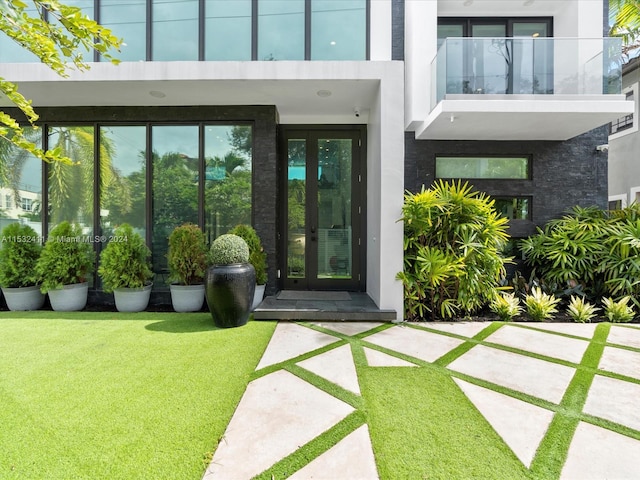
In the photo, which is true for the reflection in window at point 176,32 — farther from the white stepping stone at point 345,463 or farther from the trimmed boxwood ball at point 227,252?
the white stepping stone at point 345,463

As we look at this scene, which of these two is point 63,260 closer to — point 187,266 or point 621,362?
point 187,266

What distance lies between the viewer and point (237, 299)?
3744 millimetres

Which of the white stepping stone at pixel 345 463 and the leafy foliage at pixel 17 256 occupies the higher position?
the leafy foliage at pixel 17 256

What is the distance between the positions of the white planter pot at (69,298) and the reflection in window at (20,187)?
1315 mm

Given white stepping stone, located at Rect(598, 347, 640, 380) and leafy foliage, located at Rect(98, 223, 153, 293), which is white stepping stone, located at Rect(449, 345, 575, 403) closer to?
white stepping stone, located at Rect(598, 347, 640, 380)

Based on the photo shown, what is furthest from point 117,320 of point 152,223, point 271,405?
point 271,405

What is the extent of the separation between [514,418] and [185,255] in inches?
170

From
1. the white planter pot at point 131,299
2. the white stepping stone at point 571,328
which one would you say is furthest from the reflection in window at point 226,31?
the white stepping stone at point 571,328

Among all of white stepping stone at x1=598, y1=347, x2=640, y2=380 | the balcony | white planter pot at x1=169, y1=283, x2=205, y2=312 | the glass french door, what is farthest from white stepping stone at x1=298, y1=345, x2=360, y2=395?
the balcony

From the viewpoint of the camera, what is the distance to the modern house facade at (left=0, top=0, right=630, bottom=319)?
4457 millimetres

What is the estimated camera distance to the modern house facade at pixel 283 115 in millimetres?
4457

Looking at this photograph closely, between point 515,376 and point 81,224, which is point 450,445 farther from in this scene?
point 81,224

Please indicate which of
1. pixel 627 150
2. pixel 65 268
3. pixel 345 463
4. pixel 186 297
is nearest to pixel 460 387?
pixel 345 463

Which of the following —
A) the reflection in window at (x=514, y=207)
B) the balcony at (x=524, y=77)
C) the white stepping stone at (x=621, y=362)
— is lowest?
the white stepping stone at (x=621, y=362)
